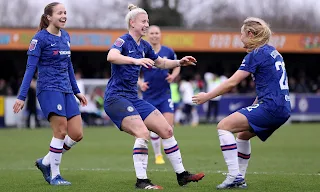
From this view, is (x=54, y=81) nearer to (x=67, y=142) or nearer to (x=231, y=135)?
(x=67, y=142)

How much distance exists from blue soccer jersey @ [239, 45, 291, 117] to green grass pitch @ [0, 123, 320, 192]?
1.13 metres

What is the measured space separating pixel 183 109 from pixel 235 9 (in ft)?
78.0

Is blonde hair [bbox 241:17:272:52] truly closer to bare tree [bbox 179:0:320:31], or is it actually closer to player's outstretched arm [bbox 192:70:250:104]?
player's outstretched arm [bbox 192:70:250:104]

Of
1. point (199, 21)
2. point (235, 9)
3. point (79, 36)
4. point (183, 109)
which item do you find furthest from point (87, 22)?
point (183, 109)

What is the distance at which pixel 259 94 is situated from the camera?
8289 millimetres

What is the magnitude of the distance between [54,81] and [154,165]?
3914 mm

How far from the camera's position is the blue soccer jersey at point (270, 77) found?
26.6ft

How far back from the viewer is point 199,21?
5081cm

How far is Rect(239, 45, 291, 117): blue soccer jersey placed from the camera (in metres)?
8.10

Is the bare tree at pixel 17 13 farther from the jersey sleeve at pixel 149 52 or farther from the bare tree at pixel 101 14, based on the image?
the jersey sleeve at pixel 149 52

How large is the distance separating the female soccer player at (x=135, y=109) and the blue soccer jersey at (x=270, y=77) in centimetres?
136

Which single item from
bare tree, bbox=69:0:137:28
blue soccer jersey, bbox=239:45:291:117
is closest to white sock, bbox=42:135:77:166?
blue soccer jersey, bbox=239:45:291:117

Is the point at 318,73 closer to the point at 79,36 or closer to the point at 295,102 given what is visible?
the point at 295,102

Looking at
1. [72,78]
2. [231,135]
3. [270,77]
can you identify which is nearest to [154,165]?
[72,78]
